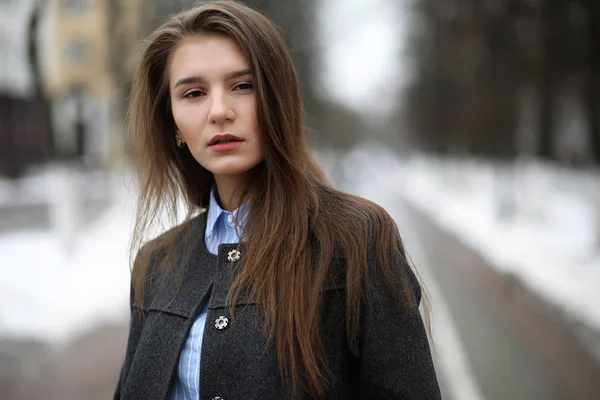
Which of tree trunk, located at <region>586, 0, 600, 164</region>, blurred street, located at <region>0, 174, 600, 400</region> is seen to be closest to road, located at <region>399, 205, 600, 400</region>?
blurred street, located at <region>0, 174, 600, 400</region>

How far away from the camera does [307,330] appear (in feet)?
5.27

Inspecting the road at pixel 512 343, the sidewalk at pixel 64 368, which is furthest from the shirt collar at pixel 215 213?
the road at pixel 512 343

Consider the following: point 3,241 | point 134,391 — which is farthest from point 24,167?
point 134,391

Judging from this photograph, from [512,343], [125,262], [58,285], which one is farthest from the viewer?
[125,262]

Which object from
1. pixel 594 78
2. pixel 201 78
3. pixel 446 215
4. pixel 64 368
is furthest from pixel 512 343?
pixel 446 215

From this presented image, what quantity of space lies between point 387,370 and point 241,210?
0.70 m

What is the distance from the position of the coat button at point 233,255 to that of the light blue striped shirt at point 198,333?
6cm

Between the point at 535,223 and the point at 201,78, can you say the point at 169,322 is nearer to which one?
the point at 201,78

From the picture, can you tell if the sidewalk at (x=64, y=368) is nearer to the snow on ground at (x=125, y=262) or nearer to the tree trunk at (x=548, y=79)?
the snow on ground at (x=125, y=262)

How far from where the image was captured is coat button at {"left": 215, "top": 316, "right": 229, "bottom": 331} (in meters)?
1.69

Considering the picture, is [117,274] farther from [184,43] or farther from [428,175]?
[428,175]

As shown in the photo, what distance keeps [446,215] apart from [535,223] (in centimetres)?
457

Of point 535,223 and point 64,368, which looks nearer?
point 64,368

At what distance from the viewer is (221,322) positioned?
1.70 metres
